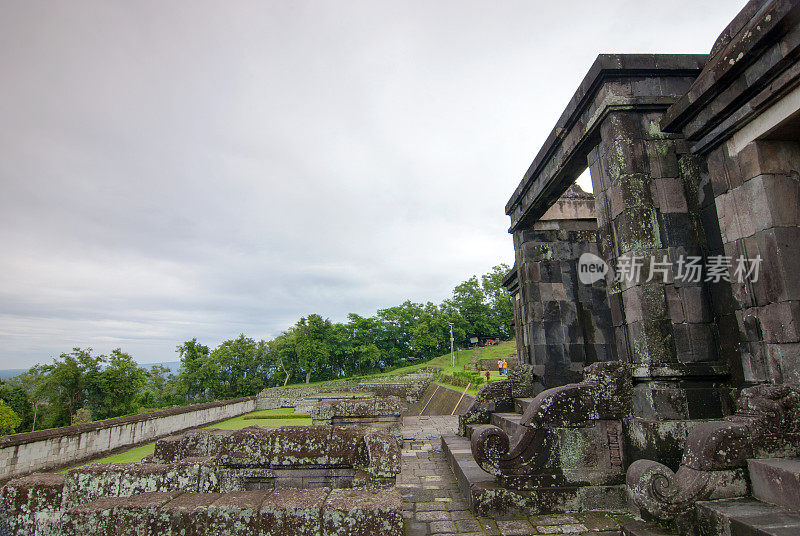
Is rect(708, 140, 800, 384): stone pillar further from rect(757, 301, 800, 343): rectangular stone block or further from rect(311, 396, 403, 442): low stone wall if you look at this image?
rect(311, 396, 403, 442): low stone wall

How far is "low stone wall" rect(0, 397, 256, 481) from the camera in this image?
10047 millimetres

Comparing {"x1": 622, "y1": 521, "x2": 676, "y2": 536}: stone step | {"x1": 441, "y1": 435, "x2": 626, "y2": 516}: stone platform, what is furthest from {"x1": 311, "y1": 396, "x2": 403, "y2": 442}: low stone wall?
{"x1": 622, "y1": 521, "x2": 676, "y2": 536}: stone step

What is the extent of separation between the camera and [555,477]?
4.29 meters

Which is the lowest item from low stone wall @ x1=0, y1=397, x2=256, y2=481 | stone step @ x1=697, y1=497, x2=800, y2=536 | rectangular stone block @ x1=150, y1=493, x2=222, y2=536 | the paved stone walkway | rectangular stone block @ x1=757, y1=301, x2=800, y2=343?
low stone wall @ x1=0, y1=397, x2=256, y2=481

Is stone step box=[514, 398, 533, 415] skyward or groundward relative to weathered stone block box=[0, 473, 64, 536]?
skyward

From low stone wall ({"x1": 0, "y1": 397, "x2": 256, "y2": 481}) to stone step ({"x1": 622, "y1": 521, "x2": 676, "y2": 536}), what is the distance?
13.0 metres

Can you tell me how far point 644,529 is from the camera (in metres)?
3.51

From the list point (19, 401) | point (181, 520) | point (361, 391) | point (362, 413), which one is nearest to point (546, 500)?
point (181, 520)

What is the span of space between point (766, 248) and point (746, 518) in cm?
233

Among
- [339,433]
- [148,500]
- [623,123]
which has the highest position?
[623,123]

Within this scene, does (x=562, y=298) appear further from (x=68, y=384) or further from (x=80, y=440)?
(x=68, y=384)

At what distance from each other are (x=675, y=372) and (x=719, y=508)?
4.78ft

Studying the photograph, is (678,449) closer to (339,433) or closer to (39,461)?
(339,433)

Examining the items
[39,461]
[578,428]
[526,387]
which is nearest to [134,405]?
[39,461]
